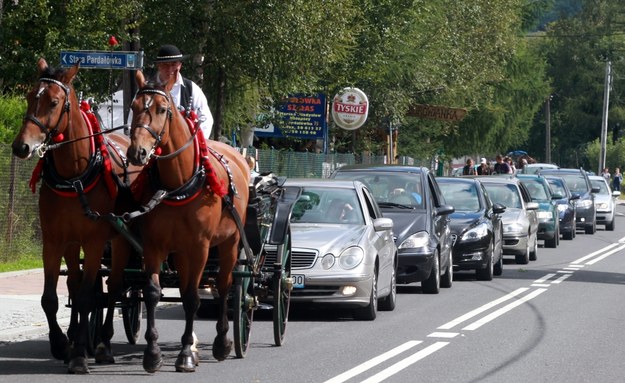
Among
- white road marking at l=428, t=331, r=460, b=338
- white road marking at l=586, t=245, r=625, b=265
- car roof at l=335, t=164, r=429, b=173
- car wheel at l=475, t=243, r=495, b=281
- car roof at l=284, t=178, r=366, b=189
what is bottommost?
white road marking at l=586, t=245, r=625, b=265

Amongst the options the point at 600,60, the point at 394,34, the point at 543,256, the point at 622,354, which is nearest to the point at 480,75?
the point at 394,34

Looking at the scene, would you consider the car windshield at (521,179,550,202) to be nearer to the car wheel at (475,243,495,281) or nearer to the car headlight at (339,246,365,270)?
the car wheel at (475,243,495,281)

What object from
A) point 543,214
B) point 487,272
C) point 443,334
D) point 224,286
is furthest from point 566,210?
point 224,286

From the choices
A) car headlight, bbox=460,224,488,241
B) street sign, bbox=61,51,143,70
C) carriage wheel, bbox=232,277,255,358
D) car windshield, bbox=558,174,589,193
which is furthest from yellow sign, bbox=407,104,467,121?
carriage wheel, bbox=232,277,255,358

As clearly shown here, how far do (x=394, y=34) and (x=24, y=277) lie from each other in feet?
68.6

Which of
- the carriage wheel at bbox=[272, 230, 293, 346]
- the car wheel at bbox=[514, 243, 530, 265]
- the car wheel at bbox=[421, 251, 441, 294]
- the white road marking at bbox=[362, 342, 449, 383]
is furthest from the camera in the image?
the car wheel at bbox=[514, 243, 530, 265]

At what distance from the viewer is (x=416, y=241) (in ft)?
61.0

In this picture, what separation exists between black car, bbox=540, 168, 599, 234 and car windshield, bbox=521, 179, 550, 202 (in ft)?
20.2

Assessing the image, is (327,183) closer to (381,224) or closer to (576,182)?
(381,224)

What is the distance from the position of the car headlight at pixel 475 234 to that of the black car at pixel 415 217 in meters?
1.60

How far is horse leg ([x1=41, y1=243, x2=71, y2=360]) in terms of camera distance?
10.5 metres

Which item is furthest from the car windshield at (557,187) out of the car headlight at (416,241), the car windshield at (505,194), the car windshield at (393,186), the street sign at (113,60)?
the street sign at (113,60)

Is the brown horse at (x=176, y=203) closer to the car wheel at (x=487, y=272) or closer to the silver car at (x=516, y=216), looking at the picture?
the car wheel at (x=487, y=272)

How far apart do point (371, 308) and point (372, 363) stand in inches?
143
